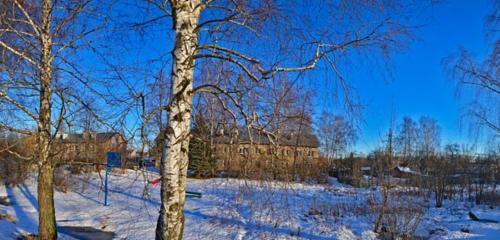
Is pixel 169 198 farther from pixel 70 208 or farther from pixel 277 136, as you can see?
pixel 70 208

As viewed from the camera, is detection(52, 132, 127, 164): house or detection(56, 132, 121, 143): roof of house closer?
detection(56, 132, 121, 143): roof of house

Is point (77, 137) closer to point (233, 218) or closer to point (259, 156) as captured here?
point (233, 218)

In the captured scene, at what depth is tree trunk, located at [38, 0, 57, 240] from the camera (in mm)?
6453

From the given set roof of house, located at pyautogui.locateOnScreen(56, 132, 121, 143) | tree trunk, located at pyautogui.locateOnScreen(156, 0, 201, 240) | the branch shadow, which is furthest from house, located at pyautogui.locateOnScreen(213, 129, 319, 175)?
the branch shadow

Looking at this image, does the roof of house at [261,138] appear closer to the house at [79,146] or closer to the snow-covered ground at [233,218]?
the house at [79,146]

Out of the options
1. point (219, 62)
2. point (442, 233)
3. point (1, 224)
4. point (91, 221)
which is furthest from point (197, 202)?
point (219, 62)

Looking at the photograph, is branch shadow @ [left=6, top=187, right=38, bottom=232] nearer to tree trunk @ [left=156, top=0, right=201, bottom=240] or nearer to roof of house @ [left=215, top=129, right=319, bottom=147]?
tree trunk @ [left=156, top=0, right=201, bottom=240]

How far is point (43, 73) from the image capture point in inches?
246

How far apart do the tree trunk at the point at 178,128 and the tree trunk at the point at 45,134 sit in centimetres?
360

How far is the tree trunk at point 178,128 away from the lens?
3.35 m

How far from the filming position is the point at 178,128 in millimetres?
3402

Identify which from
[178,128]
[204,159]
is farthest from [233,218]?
[178,128]

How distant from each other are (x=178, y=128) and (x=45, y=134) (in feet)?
14.8

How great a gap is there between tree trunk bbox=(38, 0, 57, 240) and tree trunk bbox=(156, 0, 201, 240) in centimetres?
360
